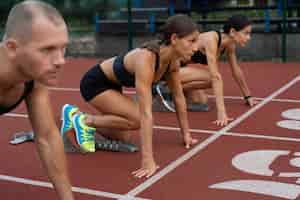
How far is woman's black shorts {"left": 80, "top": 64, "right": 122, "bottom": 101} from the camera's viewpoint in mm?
4879

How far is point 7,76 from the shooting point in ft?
8.70

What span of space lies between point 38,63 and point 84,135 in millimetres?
2541

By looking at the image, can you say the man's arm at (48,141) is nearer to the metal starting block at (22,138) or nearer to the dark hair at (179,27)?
the dark hair at (179,27)

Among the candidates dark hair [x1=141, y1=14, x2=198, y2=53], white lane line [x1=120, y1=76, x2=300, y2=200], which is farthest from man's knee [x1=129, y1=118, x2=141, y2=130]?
dark hair [x1=141, y1=14, x2=198, y2=53]

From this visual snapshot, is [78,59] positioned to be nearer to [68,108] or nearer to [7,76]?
[68,108]

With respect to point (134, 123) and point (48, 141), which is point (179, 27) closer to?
point (134, 123)

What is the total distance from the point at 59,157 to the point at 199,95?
420cm

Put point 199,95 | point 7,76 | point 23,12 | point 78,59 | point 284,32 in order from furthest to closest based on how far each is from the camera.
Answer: point 78,59 < point 284,32 < point 199,95 < point 7,76 < point 23,12

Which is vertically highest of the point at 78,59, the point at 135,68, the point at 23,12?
the point at 23,12

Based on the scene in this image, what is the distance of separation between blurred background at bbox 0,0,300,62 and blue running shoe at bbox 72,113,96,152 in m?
7.62

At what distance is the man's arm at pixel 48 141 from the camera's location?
2.83 meters

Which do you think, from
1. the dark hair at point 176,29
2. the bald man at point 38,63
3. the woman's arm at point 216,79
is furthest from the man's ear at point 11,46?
the woman's arm at point 216,79

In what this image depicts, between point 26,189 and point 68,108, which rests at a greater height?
point 68,108

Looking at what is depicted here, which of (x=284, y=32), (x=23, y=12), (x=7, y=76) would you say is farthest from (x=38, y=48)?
(x=284, y=32)
